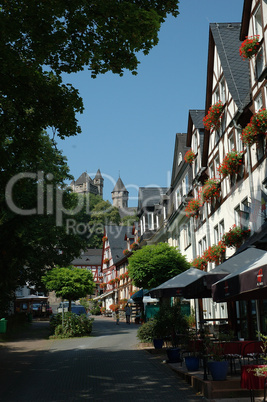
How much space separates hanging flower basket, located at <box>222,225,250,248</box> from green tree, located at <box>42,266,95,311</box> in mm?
15283

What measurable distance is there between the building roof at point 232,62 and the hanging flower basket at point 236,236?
4733mm

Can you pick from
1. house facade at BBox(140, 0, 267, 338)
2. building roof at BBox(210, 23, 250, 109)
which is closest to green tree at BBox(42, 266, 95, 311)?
house facade at BBox(140, 0, 267, 338)

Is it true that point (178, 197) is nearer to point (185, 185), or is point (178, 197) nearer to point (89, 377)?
point (185, 185)

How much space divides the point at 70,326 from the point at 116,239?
52.8 metres

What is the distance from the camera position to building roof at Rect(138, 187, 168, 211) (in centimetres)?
5222

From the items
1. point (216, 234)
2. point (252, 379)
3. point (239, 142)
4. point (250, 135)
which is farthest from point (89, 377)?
point (216, 234)

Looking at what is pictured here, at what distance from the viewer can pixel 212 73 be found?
81.3ft

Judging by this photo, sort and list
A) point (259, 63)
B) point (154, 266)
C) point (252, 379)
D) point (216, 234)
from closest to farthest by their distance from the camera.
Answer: point (252, 379)
point (259, 63)
point (216, 234)
point (154, 266)


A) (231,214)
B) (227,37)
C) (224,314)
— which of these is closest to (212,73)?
(227,37)

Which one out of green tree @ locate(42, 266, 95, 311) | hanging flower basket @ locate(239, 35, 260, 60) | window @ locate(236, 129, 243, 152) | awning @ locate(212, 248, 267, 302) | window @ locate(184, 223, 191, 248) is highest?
hanging flower basket @ locate(239, 35, 260, 60)

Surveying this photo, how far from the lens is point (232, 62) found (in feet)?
75.2

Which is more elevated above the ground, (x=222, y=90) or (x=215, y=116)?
(x=222, y=90)

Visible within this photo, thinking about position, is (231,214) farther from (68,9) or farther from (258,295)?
(68,9)

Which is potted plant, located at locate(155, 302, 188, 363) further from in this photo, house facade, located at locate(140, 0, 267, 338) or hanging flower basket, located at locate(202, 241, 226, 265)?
hanging flower basket, located at locate(202, 241, 226, 265)
